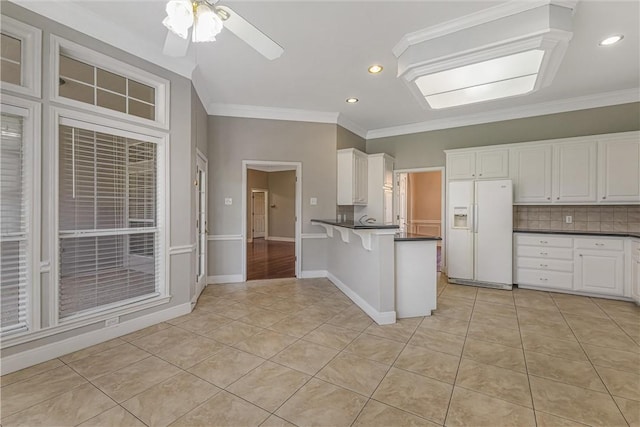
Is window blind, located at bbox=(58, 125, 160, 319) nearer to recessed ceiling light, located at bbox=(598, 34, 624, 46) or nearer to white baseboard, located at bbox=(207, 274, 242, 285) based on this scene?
white baseboard, located at bbox=(207, 274, 242, 285)

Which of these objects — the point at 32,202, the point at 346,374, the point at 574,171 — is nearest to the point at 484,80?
the point at 574,171

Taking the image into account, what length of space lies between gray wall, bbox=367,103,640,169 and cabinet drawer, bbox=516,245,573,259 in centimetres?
176

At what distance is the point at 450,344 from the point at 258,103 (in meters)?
4.09

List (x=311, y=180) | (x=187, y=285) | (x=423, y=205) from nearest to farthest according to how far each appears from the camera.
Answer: (x=187, y=285) < (x=311, y=180) < (x=423, y=205)

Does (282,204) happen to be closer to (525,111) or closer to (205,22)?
(525,111)

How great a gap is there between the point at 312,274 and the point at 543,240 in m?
3.57

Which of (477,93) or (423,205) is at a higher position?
(477,93)

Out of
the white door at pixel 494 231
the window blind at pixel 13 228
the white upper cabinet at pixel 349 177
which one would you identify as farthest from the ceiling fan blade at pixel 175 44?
the white door at pixel 494 231

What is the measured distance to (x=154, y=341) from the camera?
2.56 m

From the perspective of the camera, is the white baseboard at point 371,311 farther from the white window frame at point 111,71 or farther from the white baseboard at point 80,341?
the white window frame at point 111,71

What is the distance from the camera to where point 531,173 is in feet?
14.1

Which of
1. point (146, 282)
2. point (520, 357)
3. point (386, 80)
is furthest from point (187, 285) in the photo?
point (386, 80)

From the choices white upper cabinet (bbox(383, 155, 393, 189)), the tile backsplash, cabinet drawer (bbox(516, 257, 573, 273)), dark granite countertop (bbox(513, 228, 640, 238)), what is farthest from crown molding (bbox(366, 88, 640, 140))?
cabinet drawer (bbox(516, 257, 573, 273))

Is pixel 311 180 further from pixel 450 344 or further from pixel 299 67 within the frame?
pixel 450 344
